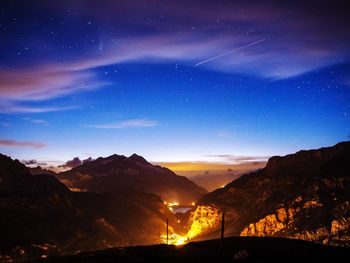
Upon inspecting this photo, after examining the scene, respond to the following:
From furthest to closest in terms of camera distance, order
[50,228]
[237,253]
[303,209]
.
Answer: [50,228] < [303,209] < [237,253]

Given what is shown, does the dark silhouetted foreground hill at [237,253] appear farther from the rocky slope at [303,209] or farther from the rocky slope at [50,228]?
the rocky slope at [50,228]

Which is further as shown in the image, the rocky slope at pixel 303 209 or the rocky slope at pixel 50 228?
the rocky slope at pixel 50 228

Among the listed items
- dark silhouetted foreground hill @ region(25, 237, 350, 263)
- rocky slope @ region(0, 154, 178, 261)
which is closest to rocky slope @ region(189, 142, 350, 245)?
rocky slope @ region(0, 154, 178, 261)

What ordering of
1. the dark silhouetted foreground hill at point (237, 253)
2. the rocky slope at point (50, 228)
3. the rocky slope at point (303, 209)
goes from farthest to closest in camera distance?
the rocky slope at point (50, 228) < the rocky slope at point (303, 209) < the dark silhouetted foreground hill at point (237, 253)

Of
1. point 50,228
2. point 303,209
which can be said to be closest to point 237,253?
point 303,209

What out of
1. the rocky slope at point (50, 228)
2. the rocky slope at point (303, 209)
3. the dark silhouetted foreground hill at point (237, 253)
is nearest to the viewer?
the dark silhouetted foreground hill at point (237, 253)

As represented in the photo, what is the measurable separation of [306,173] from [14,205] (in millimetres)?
142165

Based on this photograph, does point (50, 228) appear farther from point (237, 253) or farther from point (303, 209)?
point (237, 253)

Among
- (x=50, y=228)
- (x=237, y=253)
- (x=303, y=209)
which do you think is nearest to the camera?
(x=237, y=253)

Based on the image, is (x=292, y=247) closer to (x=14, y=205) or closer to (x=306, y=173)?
(x=306, y=173)

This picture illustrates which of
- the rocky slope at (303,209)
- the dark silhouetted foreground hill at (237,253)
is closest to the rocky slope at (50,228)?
the rocky slope at (303,209)

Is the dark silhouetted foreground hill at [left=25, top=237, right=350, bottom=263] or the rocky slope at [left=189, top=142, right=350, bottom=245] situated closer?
the dark silhouetted foreground hill at [left=25, top=237, right=350, bottom=263]

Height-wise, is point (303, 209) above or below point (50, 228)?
above

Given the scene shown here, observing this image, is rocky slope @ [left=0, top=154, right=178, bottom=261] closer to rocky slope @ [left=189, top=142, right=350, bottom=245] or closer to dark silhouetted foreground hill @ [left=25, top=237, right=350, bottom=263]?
rocky slope @ [left=189, top=142, right=350, bottom=245]
